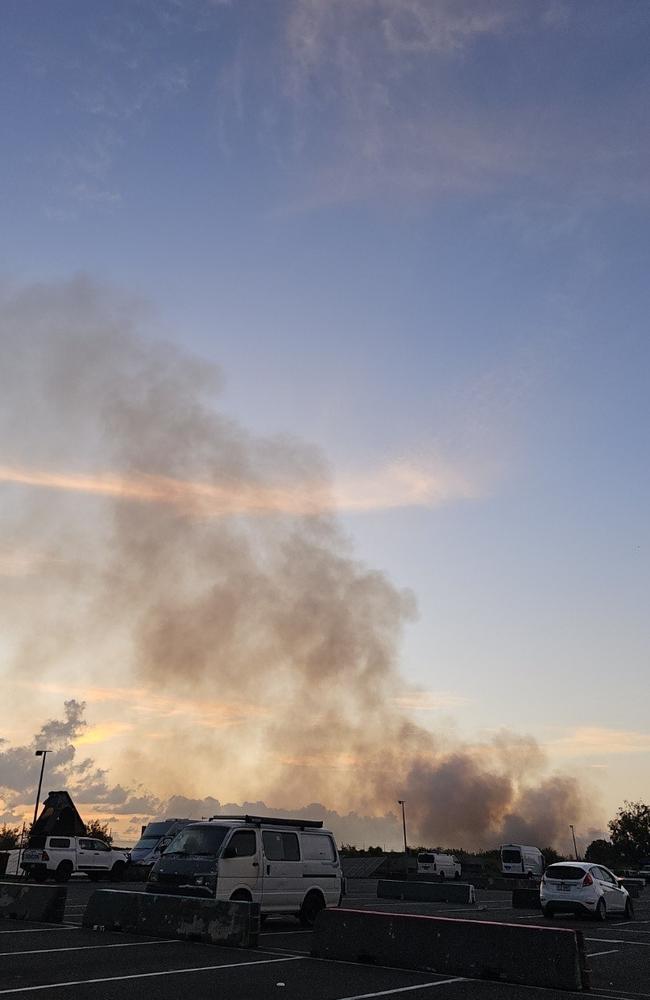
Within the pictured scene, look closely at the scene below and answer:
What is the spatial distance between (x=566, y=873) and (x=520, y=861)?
38.7 metres

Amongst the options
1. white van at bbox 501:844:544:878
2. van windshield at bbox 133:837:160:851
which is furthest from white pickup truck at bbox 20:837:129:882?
white van at bbox 501:844:544:878

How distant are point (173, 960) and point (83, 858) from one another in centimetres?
2449

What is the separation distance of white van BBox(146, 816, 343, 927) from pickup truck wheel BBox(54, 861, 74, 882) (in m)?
18.5

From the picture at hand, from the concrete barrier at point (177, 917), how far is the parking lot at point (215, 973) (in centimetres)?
24

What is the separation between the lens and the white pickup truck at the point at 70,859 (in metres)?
32.2

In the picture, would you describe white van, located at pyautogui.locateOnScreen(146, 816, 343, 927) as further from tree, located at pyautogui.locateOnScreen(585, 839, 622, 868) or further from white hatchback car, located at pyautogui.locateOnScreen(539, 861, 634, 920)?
tree, located at pyautogui.locateOnScreen(585, 839, 622, 868)

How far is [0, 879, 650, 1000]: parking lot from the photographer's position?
9.38 metres

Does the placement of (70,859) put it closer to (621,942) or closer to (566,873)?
(566,873)

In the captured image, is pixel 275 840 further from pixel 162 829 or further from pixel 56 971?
pixel 162 829

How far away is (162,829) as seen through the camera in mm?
34000

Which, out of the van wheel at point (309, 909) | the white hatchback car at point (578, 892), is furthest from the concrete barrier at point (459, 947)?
the white hatchback car at point (578, 892)

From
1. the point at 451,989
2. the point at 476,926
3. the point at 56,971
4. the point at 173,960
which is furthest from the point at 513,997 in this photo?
the point at 56,971

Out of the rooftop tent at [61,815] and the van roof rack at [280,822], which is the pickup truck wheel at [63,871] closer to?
the rooftop tent at [61,815]

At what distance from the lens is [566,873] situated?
2347 centimetres
